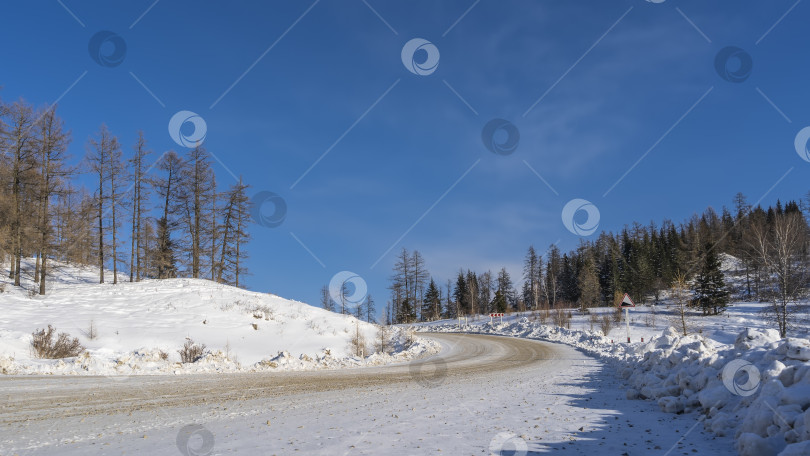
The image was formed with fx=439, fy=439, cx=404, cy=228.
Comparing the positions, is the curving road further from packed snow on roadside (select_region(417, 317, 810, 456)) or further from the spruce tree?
the spruce tree

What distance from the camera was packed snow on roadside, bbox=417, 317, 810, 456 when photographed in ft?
16.4

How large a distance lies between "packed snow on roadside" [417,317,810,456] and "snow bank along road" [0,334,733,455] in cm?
44

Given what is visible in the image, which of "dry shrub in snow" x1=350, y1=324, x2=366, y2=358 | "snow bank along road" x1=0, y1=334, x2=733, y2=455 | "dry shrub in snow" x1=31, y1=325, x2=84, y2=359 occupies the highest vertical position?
"dry shrub in snow" x1=31, y1=325, x2=84, y2=359

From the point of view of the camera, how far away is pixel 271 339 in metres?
24.6

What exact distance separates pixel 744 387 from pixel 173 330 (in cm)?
2389

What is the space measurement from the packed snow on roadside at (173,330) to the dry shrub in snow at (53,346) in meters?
0.34

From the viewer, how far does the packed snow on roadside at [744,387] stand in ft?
16.4

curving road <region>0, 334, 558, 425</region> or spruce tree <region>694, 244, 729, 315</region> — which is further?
spruce tree <region>694, 244, 729, 315</region>

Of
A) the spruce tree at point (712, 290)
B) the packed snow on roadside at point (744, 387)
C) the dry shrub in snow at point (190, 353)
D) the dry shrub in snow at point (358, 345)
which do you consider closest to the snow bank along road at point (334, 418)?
the packed snow on roadside at point (744, 387)

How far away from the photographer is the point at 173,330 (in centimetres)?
2295

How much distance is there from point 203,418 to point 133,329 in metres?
17.6

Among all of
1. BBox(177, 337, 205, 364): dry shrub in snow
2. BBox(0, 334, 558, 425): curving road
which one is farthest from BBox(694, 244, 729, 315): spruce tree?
BBox(177, 337, 205, 364): dry shrub in snow

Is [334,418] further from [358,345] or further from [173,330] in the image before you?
[358,345]

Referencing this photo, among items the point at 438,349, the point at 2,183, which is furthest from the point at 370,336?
the point at 2,183
